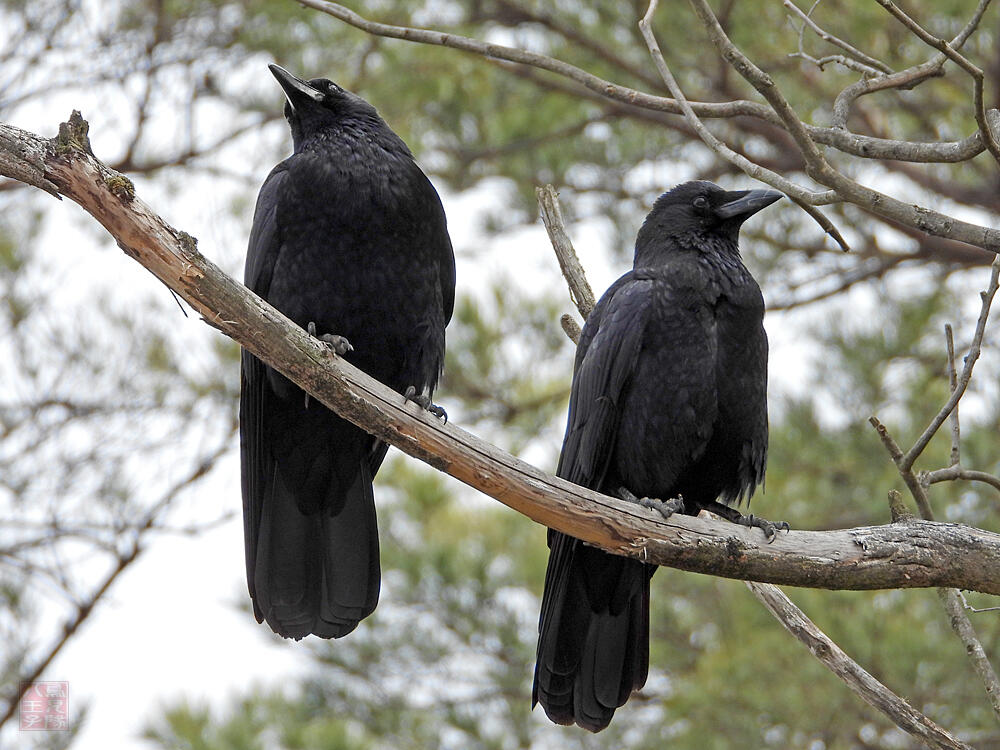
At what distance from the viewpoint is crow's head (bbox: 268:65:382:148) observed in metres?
4.04

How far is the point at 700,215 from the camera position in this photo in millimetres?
4113

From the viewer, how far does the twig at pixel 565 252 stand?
13.4 ft

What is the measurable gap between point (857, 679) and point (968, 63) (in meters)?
1.54

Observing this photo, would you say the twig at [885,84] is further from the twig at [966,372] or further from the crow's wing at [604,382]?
the crow's wing at [604,382]

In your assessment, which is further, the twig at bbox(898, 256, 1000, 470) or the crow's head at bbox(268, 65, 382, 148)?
the crow's head at bbox(268, 65, 382, 148)

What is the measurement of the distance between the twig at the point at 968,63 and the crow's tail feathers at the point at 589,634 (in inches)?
62.8

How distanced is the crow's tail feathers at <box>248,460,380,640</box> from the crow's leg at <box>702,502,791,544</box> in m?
1.10

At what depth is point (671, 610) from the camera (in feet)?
26.0

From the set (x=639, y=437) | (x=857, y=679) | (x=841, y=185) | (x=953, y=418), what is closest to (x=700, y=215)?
(x=639, y=437)

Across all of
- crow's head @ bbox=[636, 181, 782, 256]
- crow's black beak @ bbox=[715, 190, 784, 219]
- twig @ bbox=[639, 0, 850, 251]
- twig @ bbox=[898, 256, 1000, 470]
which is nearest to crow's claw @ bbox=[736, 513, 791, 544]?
twig @ bbox=[898, 256, 1000, 470]

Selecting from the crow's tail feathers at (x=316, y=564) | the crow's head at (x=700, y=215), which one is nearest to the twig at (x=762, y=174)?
the crow's head at (x=700, y=215)

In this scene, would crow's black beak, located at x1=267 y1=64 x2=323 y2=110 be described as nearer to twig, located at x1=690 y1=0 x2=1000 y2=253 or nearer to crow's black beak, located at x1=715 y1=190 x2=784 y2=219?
crow's black beak, located at x1=715 y1=190 x2=784 y2=219

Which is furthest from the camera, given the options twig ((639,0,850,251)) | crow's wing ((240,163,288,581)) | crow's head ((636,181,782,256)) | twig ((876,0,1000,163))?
crow's head ((636,181,782,256))

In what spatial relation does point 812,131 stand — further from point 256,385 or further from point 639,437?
point 256,385
